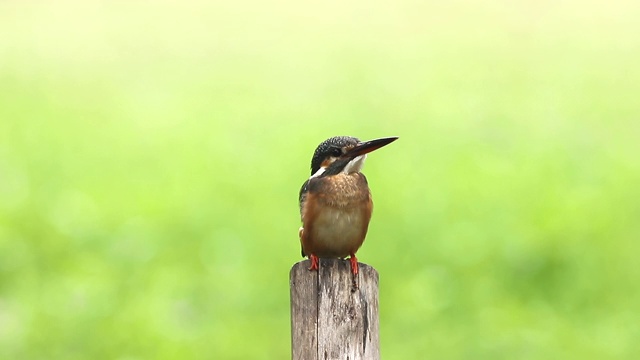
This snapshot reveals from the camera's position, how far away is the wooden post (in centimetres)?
415

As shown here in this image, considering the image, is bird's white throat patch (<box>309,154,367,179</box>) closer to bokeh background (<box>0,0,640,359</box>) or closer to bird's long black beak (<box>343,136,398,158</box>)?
bird's long black beak (<box>343,136,398,158</box>)

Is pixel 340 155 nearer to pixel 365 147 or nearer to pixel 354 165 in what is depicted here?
pixel 354 165

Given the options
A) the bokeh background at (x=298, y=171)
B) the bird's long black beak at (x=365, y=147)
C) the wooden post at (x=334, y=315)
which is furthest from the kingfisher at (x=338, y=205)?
the bokeh background at (x=298, y=171)

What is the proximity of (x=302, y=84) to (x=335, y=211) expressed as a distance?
33.6 ft

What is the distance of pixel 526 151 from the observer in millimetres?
12984

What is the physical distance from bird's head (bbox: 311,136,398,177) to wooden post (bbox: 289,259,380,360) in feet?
3.74

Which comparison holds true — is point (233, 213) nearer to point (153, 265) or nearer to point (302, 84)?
point (153, 265)

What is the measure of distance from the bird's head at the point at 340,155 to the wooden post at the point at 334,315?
3.74 ft

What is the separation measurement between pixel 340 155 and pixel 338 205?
254mm

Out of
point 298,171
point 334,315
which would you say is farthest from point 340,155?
point 298,171

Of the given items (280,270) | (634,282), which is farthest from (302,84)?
(634,282)

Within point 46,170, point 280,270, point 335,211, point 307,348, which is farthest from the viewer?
point 46,170

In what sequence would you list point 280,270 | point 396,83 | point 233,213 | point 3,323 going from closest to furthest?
point 3,323, point 280,270, point 233,213, point 396,83

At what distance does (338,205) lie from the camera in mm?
5293
